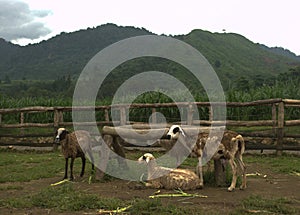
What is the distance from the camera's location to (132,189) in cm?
732

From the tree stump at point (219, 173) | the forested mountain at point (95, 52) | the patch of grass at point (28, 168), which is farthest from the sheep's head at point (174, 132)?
the forested mountain at point (95, 52)

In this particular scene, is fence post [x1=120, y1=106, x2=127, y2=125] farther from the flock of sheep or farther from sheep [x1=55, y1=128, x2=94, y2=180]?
the flock of sheep

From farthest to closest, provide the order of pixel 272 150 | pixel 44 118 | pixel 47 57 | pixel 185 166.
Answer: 1. pixel 47 57
2. pixel 44 118
3. pixel 272 150
4. pixel 185 166

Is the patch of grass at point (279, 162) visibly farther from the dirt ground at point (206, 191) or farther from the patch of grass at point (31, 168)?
the patch of grass at point (31, 168)

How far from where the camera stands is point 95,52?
128250mm

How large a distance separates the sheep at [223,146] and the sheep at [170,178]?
0.68ft

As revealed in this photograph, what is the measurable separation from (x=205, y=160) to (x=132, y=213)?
2.40m

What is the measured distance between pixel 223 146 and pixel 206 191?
3.05ft

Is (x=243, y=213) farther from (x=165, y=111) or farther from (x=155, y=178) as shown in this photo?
(x=165, y=111)

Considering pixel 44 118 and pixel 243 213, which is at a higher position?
pixel 44 118

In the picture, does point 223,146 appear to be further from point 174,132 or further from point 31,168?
point 31,168

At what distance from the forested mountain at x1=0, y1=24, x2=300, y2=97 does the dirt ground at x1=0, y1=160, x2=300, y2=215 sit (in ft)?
253

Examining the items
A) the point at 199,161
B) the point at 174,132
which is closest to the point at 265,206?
the point at 199,161

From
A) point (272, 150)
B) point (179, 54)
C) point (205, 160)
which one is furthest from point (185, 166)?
point (179, 54)
